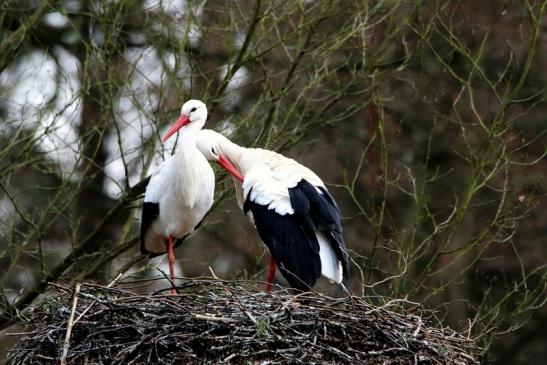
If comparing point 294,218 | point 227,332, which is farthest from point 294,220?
point 227,332

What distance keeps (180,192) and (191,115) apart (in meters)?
0.60

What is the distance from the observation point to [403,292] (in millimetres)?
9555

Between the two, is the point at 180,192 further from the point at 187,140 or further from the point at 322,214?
the point at 322,214

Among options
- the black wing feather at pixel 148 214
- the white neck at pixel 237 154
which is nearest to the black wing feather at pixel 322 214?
the white neck at pixel 237 154

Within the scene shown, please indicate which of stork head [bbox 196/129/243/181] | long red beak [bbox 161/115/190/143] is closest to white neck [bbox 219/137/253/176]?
stork head [bbox 196/129/243/181]

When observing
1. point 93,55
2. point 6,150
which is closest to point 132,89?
point 93,55

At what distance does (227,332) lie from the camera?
24.2 feet

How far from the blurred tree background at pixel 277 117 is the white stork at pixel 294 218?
0.36 m

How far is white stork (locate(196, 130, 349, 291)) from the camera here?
8.99m

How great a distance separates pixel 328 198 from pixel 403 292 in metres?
0.90

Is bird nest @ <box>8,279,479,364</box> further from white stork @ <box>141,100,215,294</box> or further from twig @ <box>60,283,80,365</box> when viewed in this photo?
white stork @ <box>141,100,215,294</box>

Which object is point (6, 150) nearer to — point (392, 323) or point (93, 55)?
point (93, 55)

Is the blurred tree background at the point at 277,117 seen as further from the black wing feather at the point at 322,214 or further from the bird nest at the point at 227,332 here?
the bird nest at the point at 227,332

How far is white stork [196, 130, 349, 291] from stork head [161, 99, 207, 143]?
439mm
